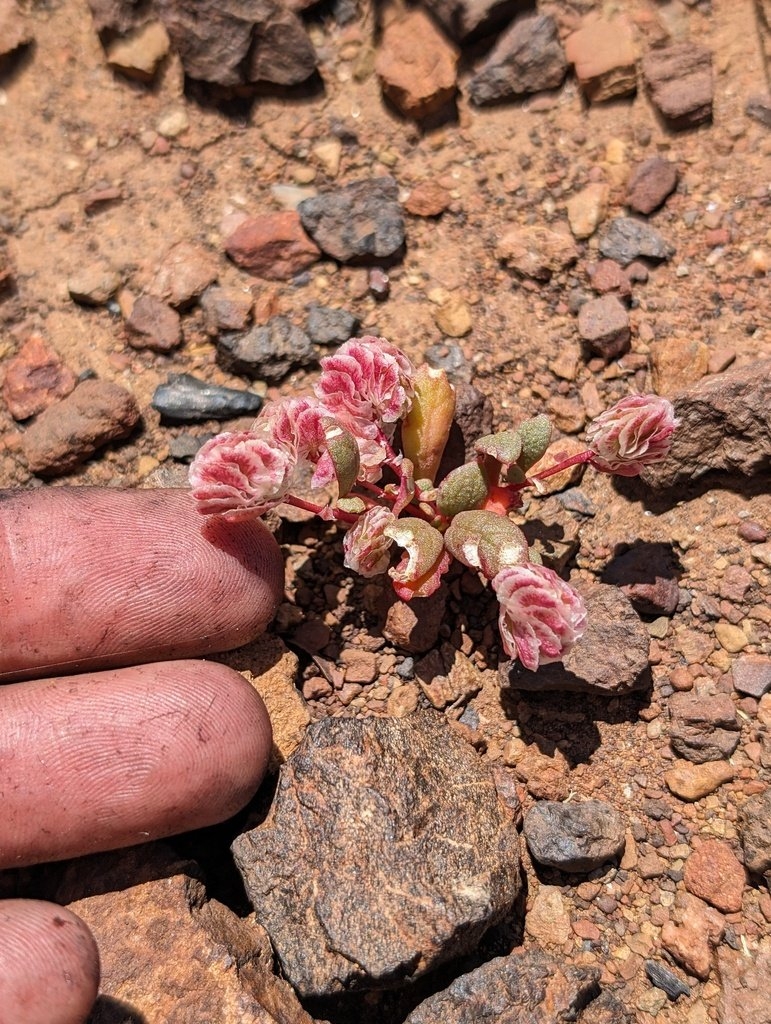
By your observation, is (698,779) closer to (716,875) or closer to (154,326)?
(716,875)

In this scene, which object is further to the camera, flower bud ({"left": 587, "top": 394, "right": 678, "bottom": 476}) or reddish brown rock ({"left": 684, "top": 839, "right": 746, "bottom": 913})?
reddish brown rock ({"left": 684, "top": 839, "right": 746, "bottom": 913})

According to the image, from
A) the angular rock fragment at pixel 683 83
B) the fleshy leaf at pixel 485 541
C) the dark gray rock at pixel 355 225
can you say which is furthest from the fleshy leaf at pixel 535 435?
the angular rock fragment at pixel 683 83

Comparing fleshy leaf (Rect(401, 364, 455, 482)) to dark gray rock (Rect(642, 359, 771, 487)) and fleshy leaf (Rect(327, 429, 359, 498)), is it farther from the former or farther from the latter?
dark gray rock (Rect(642, 359, 771, 487))

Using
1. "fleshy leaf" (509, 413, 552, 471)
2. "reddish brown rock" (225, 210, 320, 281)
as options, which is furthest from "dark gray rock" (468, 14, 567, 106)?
"fleshy leaf" (509, 413, 552, 471)

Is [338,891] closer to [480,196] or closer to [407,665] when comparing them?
[407,665]

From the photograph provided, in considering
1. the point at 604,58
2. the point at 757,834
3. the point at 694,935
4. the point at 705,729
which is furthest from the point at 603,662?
the point at 604,58

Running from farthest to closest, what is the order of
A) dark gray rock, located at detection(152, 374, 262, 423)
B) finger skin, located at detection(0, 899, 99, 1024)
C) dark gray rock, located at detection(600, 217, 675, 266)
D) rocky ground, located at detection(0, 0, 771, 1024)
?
dark gray rock, located at detection(600, 217, 675, 266) < dark gray rock, located at detection(152, 374, 262, 423) < rocky ground, located at detection(0, 0, 771, 1024) < finger skin, located at detection(0, 899, 99, 1024)

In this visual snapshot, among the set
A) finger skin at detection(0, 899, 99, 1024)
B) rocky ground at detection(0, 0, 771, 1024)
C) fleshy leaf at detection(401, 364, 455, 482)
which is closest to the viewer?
finger skin at detection(0, 899, 99, 1024)
